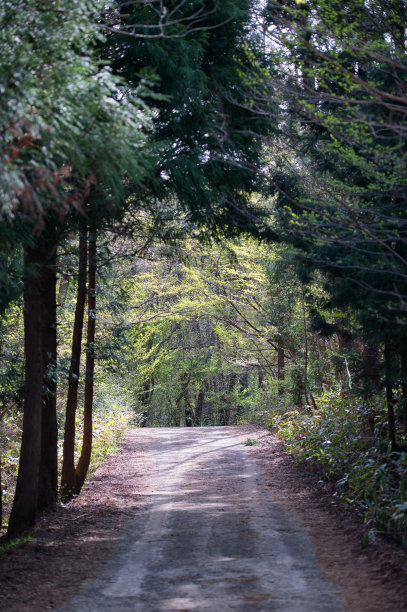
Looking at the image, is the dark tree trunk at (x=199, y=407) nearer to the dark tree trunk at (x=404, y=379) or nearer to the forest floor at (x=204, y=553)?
the forest floor at (x=204, y=553)

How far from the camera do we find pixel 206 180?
8.70 meters

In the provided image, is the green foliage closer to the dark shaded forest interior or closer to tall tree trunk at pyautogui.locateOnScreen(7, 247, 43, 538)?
the dark shaded forest interior

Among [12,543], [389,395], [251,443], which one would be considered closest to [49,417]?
[12,543]

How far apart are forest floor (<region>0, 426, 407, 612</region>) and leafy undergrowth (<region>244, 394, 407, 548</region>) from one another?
32cm

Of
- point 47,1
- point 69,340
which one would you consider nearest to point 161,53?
point 47,1

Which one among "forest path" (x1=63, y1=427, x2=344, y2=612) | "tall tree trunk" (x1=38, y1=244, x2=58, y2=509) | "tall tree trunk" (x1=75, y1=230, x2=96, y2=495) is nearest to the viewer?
"forest path" (x1=63, y1=427, x2=344, y2=612)

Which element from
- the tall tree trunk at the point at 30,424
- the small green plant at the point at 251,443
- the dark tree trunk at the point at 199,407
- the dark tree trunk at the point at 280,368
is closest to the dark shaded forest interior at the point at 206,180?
the tall tree trunk at the point at 30,424

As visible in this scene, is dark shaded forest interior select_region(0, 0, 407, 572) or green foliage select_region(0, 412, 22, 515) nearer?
dark shaded forest interior select_region(0, 0, 407, 572)

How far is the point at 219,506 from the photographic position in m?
9.34

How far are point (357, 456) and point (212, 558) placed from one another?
4.52m

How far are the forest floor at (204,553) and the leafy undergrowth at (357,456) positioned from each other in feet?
1.04

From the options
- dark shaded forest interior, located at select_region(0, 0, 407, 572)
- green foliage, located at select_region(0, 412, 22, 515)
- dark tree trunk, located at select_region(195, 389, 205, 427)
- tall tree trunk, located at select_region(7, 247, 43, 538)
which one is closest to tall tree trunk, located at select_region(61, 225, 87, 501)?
dark shaded forest interior, located at select_region(0, 0, 407, 572)

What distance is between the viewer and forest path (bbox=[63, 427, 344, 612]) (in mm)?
4984

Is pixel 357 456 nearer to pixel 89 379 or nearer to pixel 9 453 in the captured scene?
pixel 89 379
